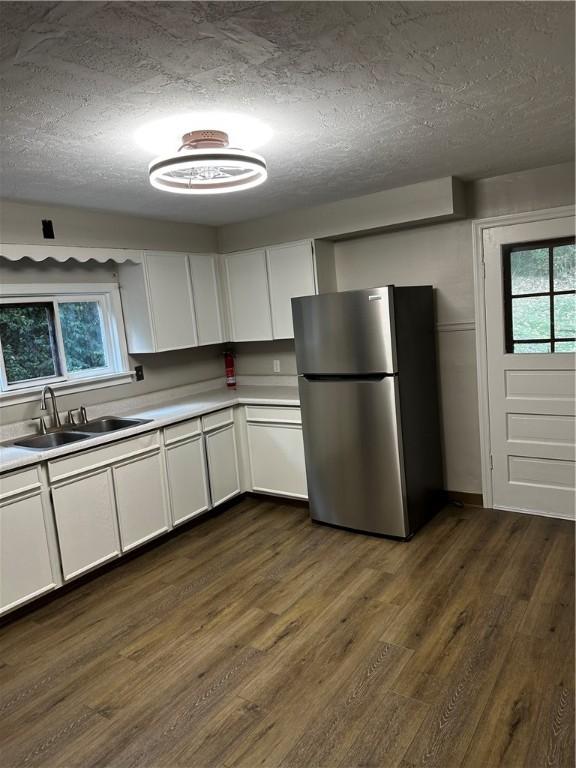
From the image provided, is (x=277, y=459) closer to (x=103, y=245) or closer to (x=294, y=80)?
(x=103, y=245)

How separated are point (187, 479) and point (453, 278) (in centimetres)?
232

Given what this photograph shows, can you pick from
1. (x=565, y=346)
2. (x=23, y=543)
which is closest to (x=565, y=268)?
(x=565, y=346)

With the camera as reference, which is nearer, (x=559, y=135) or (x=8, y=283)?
(x=559, y=135)

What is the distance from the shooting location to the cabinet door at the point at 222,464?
3.95 metres

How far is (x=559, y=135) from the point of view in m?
2.62

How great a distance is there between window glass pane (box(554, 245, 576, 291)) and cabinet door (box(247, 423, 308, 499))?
195 centimetres

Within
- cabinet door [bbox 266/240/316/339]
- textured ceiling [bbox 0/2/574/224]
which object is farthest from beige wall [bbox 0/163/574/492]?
textured ceiling [bbox 0/2/574/224]

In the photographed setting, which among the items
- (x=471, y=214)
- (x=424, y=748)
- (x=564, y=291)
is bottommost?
(x=424, y=748)

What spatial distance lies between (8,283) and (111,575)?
6.25 ft

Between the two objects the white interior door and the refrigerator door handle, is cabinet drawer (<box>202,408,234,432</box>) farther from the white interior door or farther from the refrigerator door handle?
the white interior door

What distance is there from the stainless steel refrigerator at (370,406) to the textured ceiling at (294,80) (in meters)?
0.91

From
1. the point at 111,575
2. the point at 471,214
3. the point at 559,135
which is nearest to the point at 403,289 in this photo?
the point at 471,214

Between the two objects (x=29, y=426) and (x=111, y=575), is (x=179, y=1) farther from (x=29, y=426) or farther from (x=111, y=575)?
(x=111, y=575)

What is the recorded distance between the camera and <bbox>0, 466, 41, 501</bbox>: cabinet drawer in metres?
2.69
